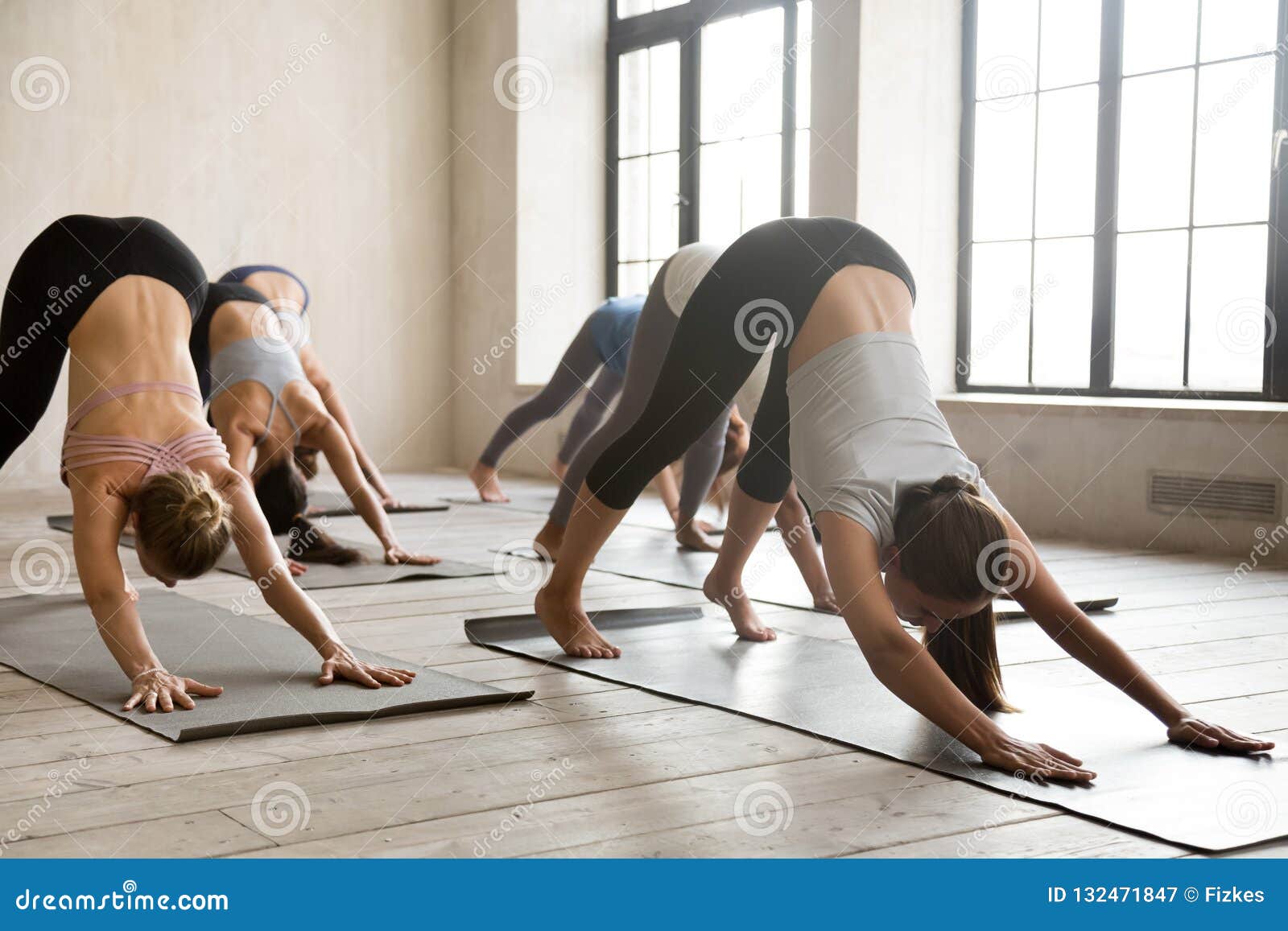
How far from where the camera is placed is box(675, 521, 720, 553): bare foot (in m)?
4.61

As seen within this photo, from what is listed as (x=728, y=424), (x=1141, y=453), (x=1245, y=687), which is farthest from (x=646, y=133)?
(x=1245, y=687)

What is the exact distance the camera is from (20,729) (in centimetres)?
229

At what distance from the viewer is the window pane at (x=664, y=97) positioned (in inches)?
285

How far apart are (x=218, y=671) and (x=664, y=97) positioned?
5279mm

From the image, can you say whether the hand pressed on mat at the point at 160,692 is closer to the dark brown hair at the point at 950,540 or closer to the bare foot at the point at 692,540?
the dark brown hair at the point at 950,540

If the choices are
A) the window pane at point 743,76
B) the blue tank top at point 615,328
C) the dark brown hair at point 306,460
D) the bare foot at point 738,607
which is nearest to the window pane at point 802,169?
the window pane at point 743,76

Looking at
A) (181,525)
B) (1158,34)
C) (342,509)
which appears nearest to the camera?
(181,525)

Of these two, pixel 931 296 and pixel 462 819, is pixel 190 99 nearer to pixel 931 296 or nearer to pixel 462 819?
pixel 931 296

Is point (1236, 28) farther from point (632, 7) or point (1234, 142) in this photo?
point (632, 7)

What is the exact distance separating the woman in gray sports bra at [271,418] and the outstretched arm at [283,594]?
143 cm

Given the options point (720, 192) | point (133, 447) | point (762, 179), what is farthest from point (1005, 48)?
point (133, 447)

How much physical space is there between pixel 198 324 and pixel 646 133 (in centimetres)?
405

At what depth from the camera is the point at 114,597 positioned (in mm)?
2375

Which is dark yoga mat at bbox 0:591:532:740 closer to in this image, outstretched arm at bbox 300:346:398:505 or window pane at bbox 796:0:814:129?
outstretched arm at bbox 300:346:398:505
